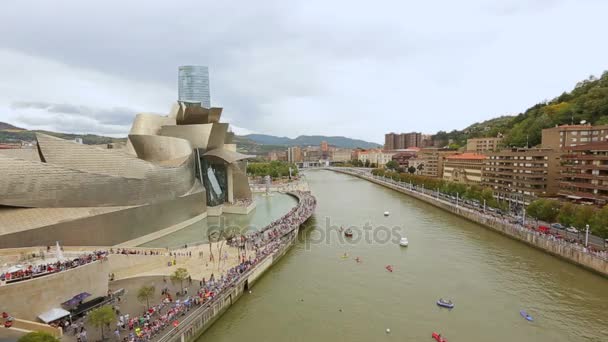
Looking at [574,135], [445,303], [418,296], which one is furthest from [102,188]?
[574,135]

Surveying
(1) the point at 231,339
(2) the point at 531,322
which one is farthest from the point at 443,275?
(1) the point at 231,339

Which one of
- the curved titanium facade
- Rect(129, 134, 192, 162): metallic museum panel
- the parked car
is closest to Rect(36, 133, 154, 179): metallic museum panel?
the curved titanium facade

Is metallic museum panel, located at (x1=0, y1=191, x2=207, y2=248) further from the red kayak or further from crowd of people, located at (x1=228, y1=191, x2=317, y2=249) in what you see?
the red kayak

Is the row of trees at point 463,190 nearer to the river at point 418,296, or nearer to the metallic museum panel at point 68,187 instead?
the river at point 418,296

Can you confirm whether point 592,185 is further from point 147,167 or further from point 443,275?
point 147,167

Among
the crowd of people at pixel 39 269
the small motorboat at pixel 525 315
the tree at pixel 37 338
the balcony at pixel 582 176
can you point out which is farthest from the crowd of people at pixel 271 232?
the balcony at pixel 582 176

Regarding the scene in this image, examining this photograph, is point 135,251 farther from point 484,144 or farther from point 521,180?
point 484,144
